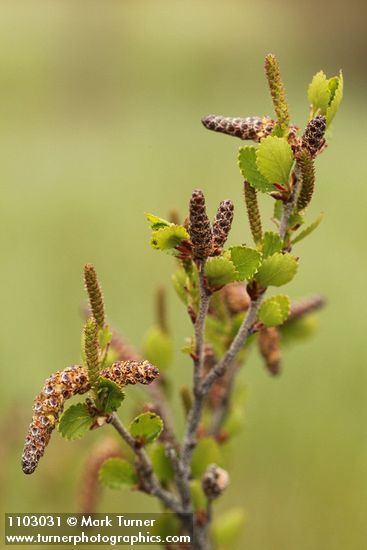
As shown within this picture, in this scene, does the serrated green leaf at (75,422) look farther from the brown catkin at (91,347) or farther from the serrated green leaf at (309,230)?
the serrated green leaf at (309,230)

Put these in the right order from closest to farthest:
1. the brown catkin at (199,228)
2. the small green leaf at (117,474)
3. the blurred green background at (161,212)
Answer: the brown catkin at (199,228)
the small green leaf at (117,474)
the blurred green background at (161,212)

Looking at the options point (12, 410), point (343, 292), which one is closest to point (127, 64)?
point (343, 292)

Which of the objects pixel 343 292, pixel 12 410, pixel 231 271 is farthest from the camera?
pixel 343 292

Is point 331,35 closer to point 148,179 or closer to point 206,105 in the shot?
point 206,105

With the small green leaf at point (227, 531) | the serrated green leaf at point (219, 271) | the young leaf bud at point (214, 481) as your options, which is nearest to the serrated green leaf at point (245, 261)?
the serrated green leaf at point (219, 271)

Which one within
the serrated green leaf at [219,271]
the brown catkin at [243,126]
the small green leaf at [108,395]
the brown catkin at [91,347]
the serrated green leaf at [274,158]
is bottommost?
the small green leaf at [108,395]

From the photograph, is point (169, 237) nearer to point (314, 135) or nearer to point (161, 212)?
point (314, 135)


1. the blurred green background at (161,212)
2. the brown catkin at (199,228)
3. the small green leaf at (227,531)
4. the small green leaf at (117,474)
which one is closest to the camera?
the brown catkin at (199,228)
